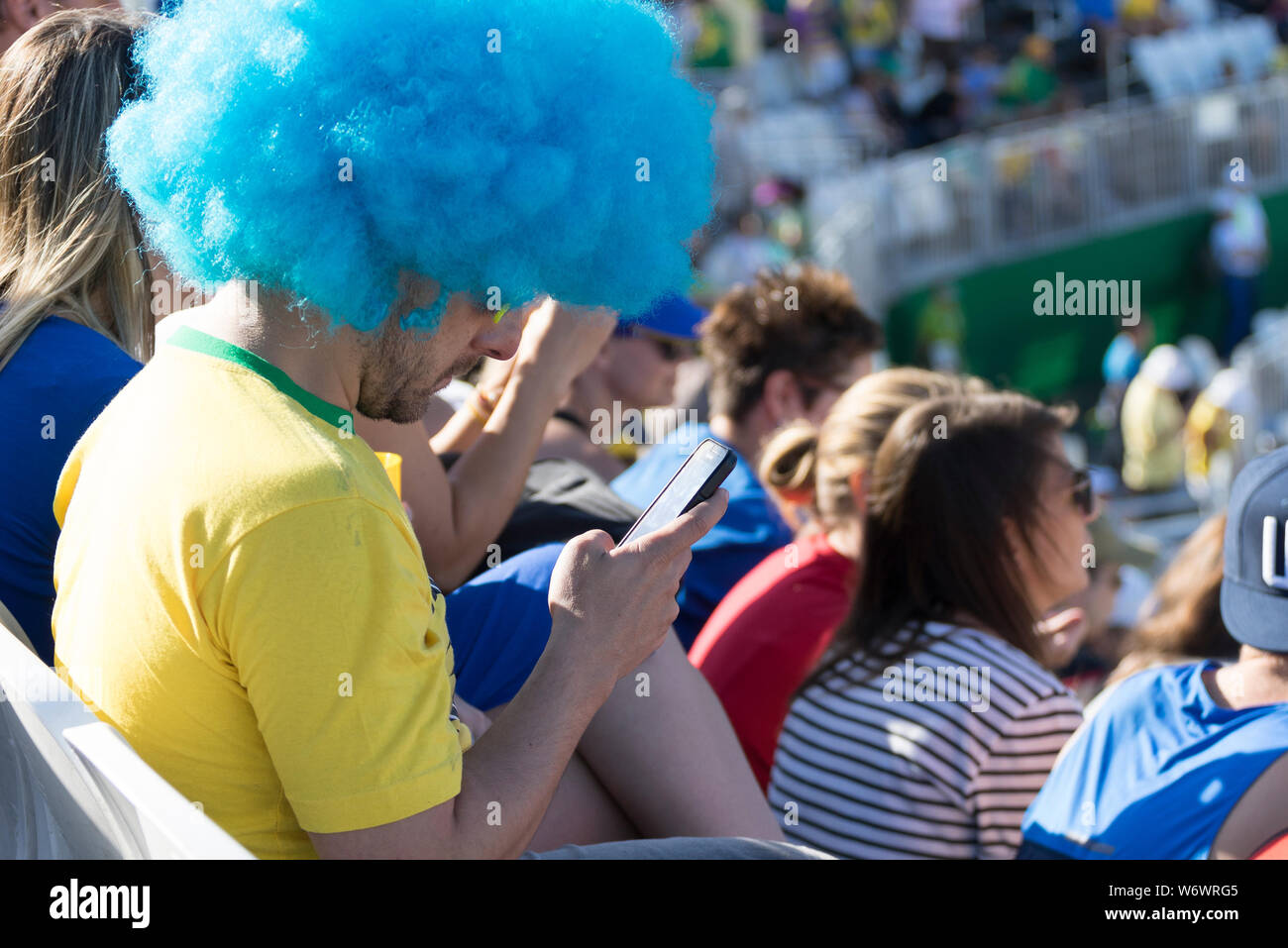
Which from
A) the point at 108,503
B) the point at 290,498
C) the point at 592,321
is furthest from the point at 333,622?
the point at 592,321

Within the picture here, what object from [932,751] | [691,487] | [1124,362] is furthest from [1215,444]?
[691,487]

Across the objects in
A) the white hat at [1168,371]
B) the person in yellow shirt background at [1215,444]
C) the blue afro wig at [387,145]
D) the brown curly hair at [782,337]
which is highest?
the blue afro wig at [387,145]

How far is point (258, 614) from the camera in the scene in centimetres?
121

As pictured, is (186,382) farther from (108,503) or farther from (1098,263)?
(1098,263)

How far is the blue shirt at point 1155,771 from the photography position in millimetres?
1896

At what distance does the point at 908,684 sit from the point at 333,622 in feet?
4.48

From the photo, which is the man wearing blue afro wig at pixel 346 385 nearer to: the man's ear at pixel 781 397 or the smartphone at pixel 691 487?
the smartphone at pixel 691 487

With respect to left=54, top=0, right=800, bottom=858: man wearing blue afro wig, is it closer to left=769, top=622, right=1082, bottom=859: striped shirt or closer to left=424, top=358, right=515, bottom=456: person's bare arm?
left=769, top=622, right=1082, bottom=859: striped shirt

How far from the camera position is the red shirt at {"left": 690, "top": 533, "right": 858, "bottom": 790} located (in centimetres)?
278

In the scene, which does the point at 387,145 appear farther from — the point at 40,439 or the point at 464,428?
the point at 464,428

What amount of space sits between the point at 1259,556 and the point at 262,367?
61.2 inches

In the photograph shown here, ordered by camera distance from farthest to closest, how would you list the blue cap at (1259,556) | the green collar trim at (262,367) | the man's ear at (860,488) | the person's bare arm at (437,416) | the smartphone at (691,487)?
the person's bare arm at (437,416) → the man's ear at (860,488) → the blue cap at (1259,556) → the smartphone at (691,487) → the green collar trim at (262,367)

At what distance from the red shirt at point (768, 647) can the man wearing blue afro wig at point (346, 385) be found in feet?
4.17

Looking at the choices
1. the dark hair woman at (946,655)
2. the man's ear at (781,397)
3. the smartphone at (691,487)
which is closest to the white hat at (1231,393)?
the man's ear at (781,397)
